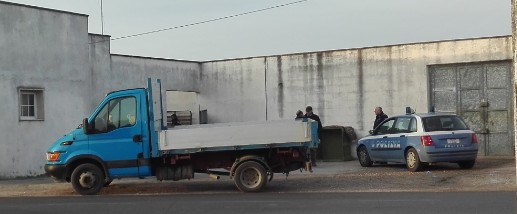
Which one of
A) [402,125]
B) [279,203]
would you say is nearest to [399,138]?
[402,125]

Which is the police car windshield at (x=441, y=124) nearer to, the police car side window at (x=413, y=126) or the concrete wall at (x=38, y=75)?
the police car side window at (x=413, y=126)

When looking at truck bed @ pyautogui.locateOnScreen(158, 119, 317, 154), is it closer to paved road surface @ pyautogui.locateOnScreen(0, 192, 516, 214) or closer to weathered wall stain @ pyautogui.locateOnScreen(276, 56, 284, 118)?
paved road surface @ pyautogui.locateOnScreen(0, 192, 516, 214)

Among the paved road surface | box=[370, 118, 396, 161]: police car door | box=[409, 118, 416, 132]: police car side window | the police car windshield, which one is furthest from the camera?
box=[370, 118, 396, 161]: police car door

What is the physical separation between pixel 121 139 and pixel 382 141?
25.4 feet

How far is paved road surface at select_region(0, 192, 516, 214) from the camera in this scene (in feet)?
37.8

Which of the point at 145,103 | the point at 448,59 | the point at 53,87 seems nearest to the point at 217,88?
the point at 53,87

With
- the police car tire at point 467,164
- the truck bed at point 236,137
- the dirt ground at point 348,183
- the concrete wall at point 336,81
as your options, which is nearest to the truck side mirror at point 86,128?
the truck bed at point 236,137

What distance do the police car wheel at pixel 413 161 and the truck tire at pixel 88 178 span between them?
26.0 ft

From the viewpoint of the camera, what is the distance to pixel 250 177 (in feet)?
48.9

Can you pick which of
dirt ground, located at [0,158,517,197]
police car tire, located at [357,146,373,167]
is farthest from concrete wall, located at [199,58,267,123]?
dirt ground, located at [0,158,517,197]

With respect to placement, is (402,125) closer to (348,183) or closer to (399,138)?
(399,138)

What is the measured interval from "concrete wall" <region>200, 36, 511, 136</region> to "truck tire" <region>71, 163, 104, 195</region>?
474 inches

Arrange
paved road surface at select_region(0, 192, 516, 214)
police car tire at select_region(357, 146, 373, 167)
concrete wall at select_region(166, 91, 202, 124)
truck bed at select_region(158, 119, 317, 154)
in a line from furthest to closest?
1. concrete wall at select_region(166, 91, 202, 124)
2. police car tire at select_region(357, 146, 373, 167)
3. truck bed at select_region(158, 119, 317, 154)
4. paved road surface at select_region(0, 192, 516, 214)

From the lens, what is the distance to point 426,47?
77.0ft
